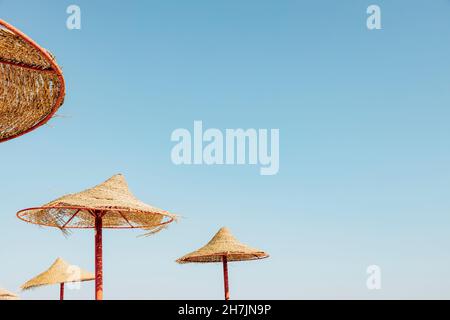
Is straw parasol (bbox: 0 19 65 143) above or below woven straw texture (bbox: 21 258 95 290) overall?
above

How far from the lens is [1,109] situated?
413 centimetres

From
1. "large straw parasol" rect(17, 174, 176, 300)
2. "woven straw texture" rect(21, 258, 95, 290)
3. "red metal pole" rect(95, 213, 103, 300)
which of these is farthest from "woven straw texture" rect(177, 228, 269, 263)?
"red metal pole" rect(95, 213, 103, 300)

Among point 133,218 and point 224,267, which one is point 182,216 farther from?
point 224,267

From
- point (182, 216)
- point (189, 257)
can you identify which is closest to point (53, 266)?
point (189, 257)

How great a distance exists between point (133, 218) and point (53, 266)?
→ 714 centimetres

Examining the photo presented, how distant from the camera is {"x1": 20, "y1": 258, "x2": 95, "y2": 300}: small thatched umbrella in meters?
14.9

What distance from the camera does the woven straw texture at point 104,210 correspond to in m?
7.80

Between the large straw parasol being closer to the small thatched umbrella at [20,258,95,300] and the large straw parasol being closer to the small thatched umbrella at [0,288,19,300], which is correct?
the small thatched umbrella at [20,258,95,300]

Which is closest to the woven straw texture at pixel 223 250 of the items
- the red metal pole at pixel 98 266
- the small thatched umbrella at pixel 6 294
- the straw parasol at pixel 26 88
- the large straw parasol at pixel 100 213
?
the large straw parasol at pixel 100 213

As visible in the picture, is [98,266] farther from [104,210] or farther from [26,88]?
[26,88]

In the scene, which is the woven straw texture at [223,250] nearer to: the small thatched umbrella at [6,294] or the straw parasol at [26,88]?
the small thatched umbrella at [6,294]

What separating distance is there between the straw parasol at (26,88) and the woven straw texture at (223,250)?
8.50 meters
